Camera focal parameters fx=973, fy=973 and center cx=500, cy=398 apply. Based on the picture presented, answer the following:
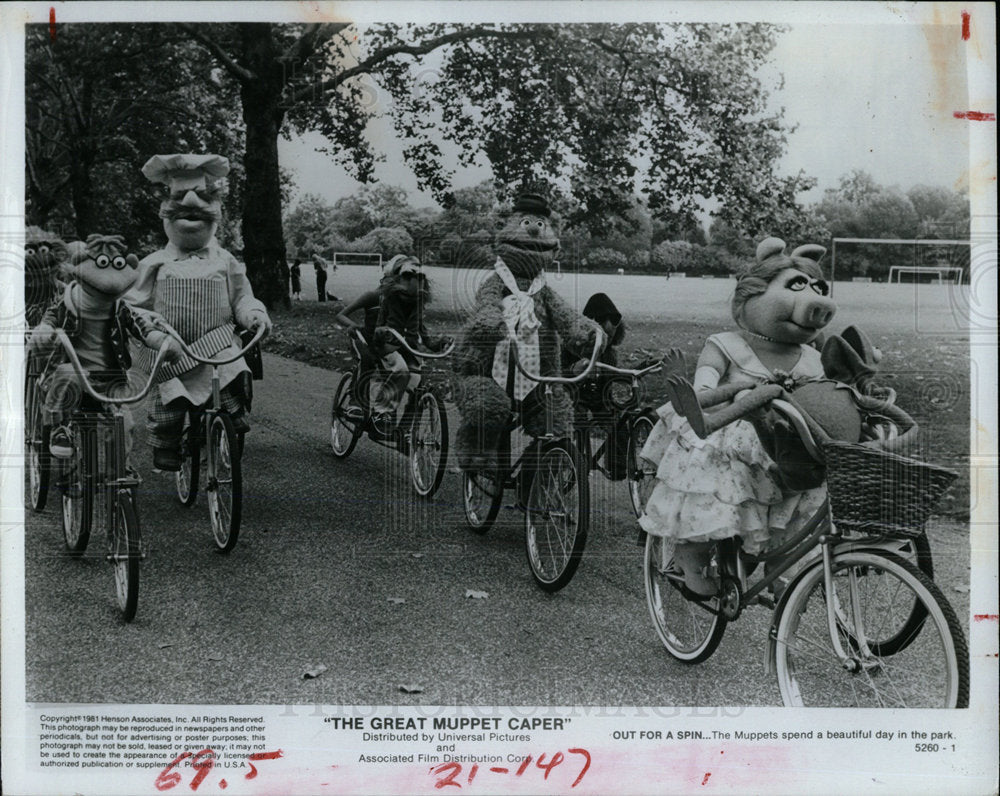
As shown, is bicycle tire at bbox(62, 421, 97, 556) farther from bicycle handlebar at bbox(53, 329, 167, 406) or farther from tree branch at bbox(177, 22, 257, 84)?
tree branch at bbox(177, 22, 257, 84)

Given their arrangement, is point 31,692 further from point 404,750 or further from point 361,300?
point 361,300

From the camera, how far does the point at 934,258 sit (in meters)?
4.04

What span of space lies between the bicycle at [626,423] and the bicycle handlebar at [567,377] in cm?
6

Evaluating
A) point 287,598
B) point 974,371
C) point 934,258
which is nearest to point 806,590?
point 974,371

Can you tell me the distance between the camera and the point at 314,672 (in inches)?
159

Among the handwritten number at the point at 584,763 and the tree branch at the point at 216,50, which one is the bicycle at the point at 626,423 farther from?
the tree branch at the point at 216,50

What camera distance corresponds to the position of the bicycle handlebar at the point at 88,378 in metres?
4.16

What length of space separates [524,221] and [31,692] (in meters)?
2.89

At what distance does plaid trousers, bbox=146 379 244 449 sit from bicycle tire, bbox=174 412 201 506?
4 centimetres

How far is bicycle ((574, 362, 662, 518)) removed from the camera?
4.12 metres

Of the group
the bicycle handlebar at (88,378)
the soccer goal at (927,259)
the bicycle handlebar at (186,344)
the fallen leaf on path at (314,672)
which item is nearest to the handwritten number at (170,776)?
the fallen leaf on path at (314,672)

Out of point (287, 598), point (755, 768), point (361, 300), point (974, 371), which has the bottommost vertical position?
point (755, 768)

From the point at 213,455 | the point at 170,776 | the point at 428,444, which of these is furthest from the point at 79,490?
the point at 428,444

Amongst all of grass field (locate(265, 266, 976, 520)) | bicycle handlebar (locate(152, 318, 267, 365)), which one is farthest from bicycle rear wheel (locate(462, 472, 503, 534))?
bicycle handlebar (locate(152, 318, 267, 365))
